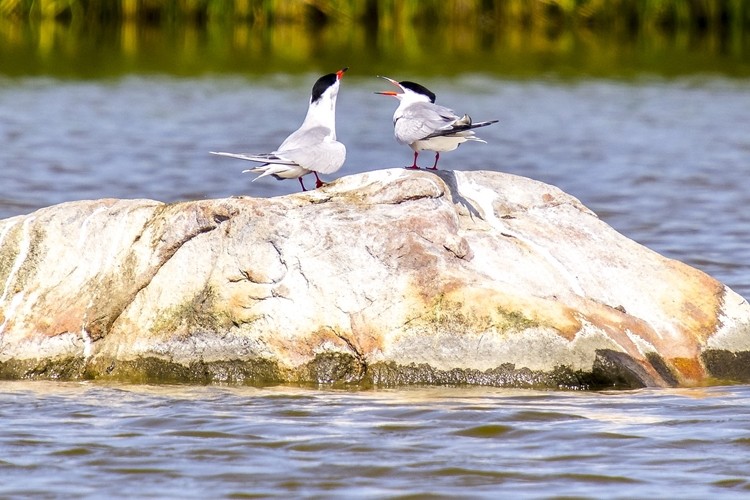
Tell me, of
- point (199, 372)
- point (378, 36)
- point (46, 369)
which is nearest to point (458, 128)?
point (199, 372)

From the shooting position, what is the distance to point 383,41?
73.3 ft

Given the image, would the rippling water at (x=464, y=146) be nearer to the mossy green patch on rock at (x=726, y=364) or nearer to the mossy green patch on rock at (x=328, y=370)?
the mossy green patch on rock at (x=726, y=364)

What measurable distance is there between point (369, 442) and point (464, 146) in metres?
9.41

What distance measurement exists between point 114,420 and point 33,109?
11288mm

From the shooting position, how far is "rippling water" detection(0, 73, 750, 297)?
10.5 m

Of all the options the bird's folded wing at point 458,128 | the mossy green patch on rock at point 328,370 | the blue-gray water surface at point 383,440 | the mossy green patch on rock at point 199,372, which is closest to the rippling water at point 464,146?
the blue-gray water surface at point 383,440

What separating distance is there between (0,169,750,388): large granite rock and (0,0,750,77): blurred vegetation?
12.7 metres

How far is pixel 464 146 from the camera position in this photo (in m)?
13.9

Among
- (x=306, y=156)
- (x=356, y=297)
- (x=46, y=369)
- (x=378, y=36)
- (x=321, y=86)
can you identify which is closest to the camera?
(x=356, y=297)

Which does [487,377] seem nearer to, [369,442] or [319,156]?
[369,442]

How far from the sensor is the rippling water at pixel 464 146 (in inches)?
414

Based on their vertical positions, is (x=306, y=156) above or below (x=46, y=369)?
above

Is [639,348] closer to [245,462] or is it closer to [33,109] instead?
[245,462]

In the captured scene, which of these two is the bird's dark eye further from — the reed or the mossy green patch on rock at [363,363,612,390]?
the reed
